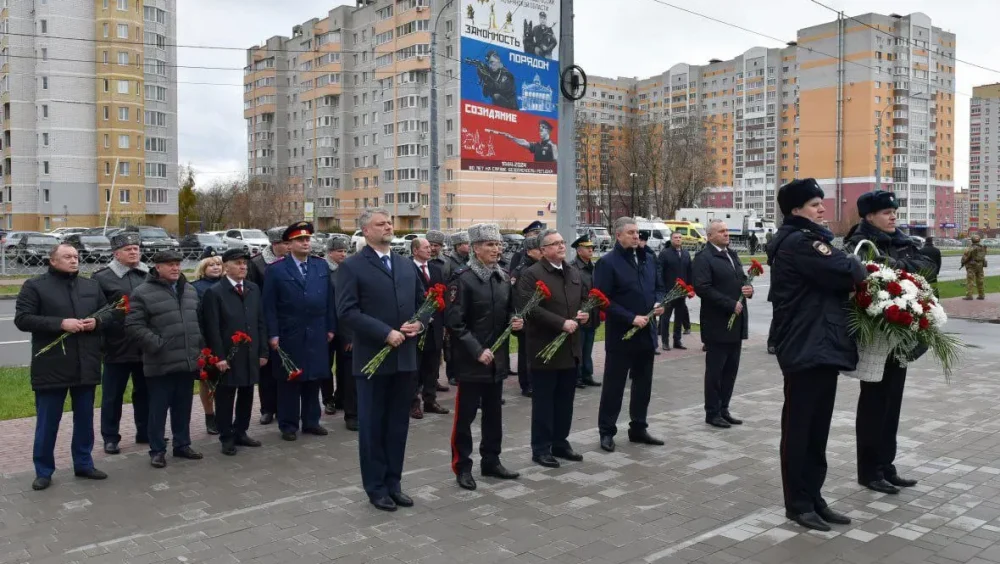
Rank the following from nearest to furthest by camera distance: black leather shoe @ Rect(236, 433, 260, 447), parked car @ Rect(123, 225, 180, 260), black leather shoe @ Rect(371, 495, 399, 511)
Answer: black leather shoe @ Rect(371, 495, 399, 511) < black leather shoe @ Rect(236, 433, 260, 447) < parked car @ Rect(123, 225, 180, 260)

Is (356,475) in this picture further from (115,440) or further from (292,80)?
(292,80)

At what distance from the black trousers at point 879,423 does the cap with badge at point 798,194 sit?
1.55 m

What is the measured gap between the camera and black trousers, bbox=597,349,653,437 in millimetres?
7879

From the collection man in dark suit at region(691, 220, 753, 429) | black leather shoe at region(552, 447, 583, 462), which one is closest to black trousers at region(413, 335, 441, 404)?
black leather shoe at region(552, 447, 583, 462)

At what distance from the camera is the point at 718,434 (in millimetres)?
8398

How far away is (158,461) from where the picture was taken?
288 inches

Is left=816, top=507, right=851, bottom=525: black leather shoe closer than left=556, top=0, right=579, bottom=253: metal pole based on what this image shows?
Yes

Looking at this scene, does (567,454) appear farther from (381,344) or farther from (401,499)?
(381,344)

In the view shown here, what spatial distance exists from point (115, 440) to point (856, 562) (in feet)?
20.9

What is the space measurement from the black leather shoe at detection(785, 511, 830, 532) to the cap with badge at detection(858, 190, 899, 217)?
93.3 inches

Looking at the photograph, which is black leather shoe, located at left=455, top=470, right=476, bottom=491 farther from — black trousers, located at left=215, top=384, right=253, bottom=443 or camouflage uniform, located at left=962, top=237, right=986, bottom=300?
camouflage uniform, located at left=962, top=237, right=986, bottom=300

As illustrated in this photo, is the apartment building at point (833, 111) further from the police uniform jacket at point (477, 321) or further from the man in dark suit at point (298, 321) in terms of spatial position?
the police uniform jacket at point (477, 321)

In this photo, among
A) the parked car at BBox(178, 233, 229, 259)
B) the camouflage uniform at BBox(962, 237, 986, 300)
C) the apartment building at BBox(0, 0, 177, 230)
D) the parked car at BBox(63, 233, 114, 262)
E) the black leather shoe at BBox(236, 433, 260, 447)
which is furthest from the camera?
the apartment building at BBox(0, 0, 177, 230)

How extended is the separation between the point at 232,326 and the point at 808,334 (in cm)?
521
